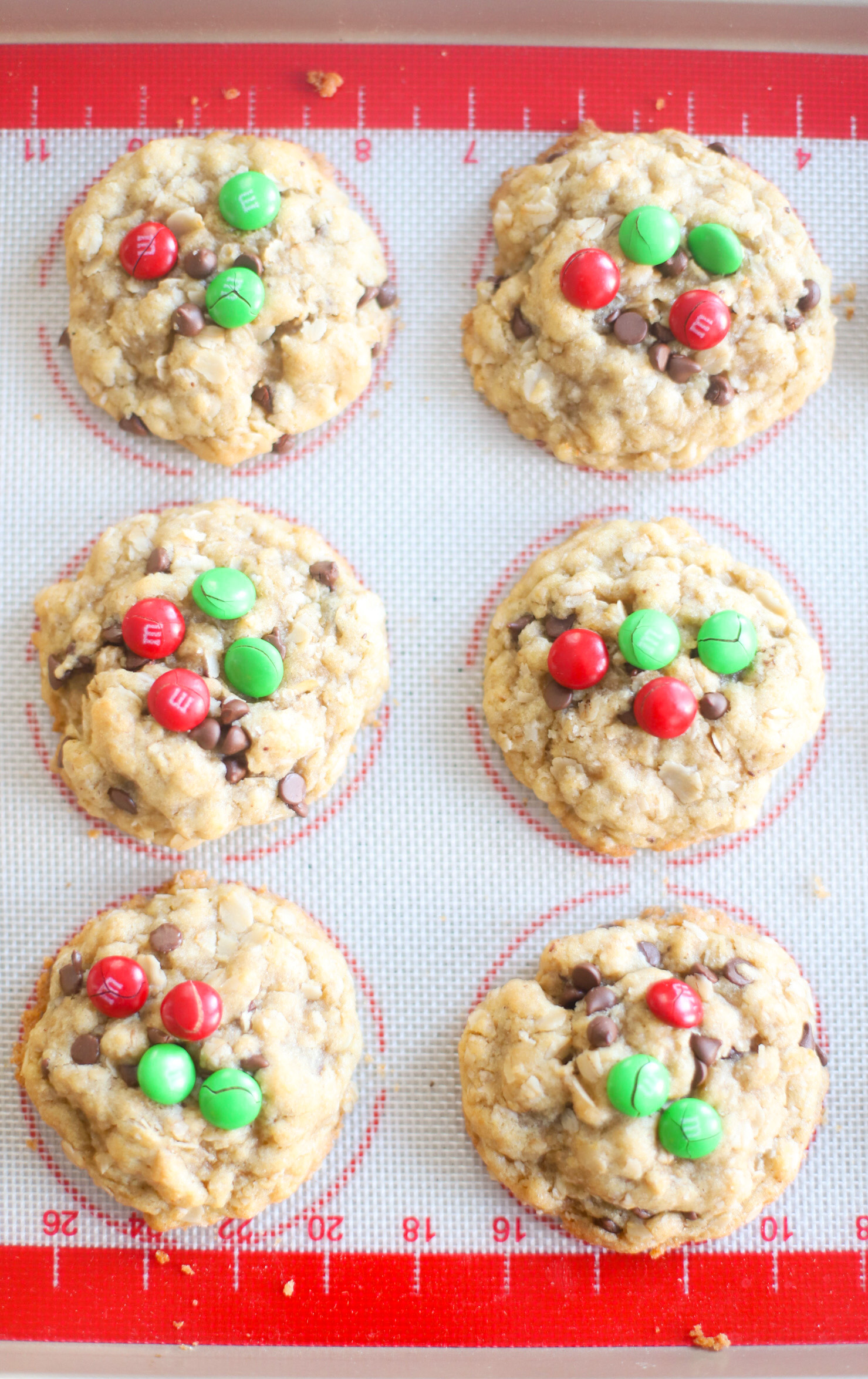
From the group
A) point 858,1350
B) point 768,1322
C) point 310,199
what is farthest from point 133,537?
point 858,1350

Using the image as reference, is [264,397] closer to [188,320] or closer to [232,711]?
[188,320]

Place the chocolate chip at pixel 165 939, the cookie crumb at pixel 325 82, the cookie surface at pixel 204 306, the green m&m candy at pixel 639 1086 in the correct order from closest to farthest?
the green m&m candy at pixel 639 1086 < the chocolate chip at pixel 165 939 < the cookie surface at pixel 204 306 < the cookie crumb at pixel 325 82

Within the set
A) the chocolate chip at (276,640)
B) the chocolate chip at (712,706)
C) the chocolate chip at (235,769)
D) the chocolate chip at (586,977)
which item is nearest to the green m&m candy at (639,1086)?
the chocolate chip at (586,977)

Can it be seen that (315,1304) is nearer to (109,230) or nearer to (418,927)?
(418,927)

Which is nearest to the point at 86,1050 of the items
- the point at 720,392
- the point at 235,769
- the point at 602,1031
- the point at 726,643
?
the point at 235,769

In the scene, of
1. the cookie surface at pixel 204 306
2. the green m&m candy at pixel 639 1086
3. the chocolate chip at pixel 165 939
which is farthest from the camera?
the cookie surface at pixel 204 306

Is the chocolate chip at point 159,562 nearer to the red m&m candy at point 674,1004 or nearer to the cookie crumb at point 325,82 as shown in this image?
the cookie crumb at point 325,82
